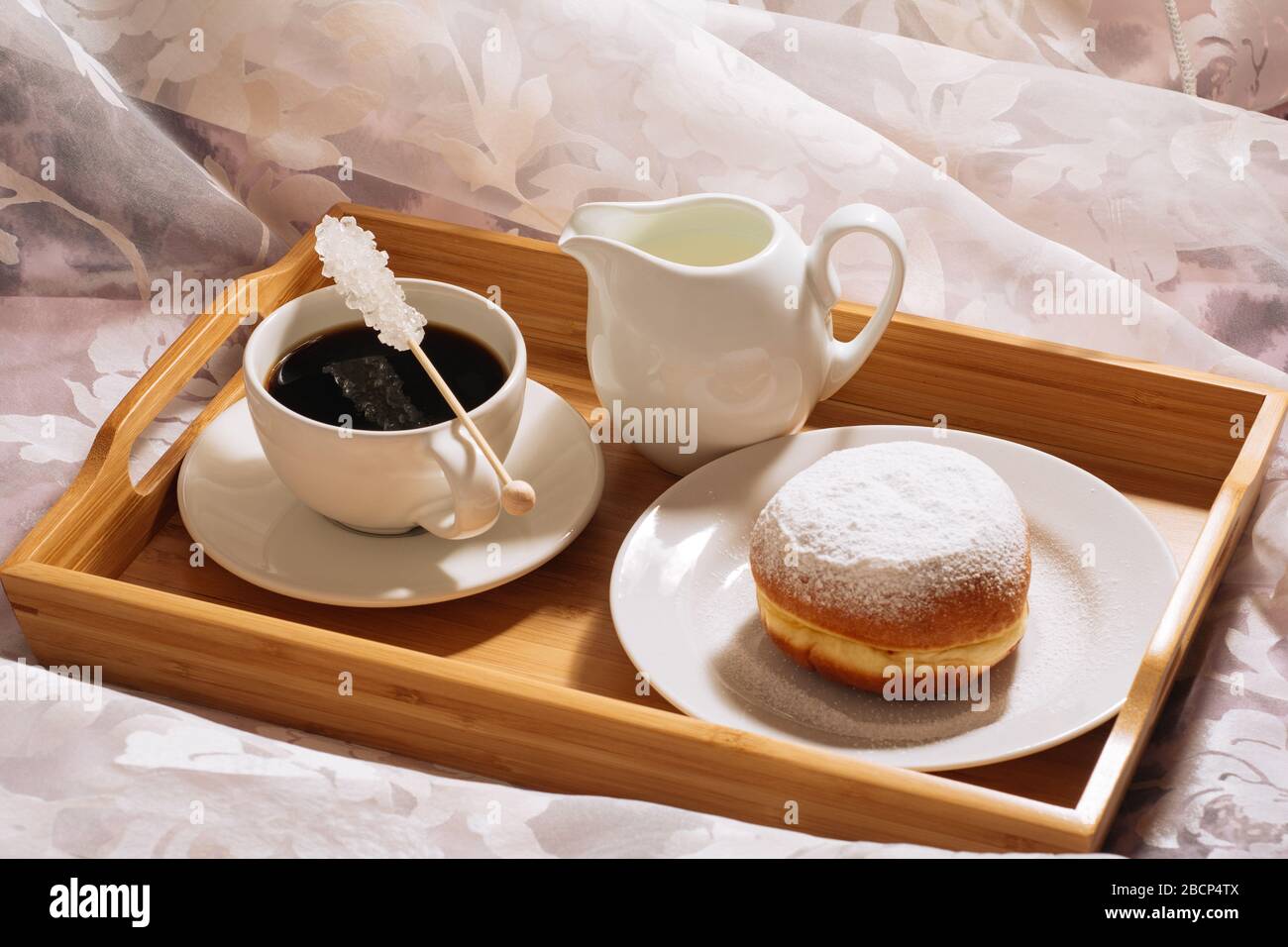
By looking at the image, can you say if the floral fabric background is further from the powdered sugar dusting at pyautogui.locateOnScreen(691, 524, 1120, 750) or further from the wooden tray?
the powdered sugar dusting at pyautogui.locateOnScreen(691, 524, 1120, 750)

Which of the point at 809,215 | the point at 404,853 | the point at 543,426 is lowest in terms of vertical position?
the point at 404,853

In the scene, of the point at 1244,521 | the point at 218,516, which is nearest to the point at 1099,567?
the point at 1244,521

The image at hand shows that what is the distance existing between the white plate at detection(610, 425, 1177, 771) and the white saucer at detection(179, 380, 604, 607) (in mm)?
64

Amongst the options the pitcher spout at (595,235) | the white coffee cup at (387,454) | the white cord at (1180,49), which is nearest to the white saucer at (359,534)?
the white coffee cup at (387,454)

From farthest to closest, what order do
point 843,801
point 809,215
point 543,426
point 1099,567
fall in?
point 809,215, point 543,426, point 1099,567, point 843,801

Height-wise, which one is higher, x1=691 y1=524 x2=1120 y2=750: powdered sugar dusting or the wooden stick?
the wooden stick

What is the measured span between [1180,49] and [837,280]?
0.59 metres

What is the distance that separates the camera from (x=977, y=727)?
770 mm

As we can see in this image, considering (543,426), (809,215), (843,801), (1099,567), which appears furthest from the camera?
(809,215)

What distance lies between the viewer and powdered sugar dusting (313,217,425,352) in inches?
33.7

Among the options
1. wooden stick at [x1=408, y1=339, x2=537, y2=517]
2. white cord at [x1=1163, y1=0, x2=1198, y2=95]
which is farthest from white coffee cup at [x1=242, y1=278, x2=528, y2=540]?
white cord at [x1=1163, y1=0, x2=1198, y2=95]

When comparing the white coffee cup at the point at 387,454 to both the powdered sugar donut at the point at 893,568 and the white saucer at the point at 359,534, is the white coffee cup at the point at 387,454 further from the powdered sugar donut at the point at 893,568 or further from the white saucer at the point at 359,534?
the powdered sugar donut at the point at 893,568

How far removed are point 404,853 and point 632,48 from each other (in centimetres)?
71

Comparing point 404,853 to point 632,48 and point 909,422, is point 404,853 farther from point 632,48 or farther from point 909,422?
point 632,48
